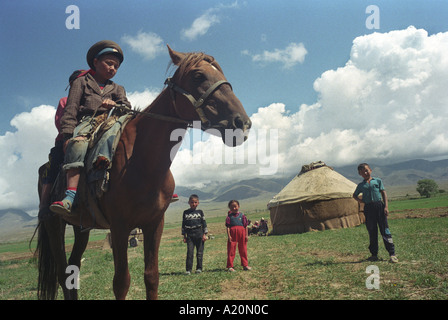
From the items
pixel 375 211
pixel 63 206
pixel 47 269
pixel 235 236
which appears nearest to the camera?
pixel 63 206

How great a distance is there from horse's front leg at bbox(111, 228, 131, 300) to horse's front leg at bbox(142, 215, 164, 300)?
9.4 inches

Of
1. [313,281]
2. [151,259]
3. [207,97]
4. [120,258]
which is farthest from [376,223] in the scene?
[120,258]

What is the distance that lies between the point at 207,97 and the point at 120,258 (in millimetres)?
1944

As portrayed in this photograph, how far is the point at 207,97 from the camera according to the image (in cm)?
254

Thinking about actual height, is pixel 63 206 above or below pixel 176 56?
below

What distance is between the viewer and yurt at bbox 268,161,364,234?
18172 mm

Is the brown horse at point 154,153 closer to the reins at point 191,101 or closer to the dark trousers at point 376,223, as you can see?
the reins at point 191,101

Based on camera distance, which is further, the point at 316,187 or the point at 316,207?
the point at 316,187

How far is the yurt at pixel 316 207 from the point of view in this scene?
18.2 metres

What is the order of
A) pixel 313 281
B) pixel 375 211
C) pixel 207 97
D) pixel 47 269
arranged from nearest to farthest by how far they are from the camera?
pixel 207 97
pixel 47 269
pixel 313 281
pixel 375 211

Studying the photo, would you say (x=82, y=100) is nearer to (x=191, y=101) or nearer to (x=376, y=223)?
(x=191, y=101)

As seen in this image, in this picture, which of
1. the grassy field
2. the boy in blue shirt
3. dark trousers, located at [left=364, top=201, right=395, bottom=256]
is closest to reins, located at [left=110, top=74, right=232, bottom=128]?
the grassy field

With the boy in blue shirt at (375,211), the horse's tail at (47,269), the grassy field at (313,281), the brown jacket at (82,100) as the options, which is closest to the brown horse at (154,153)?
the brown jacket at (82,100)
